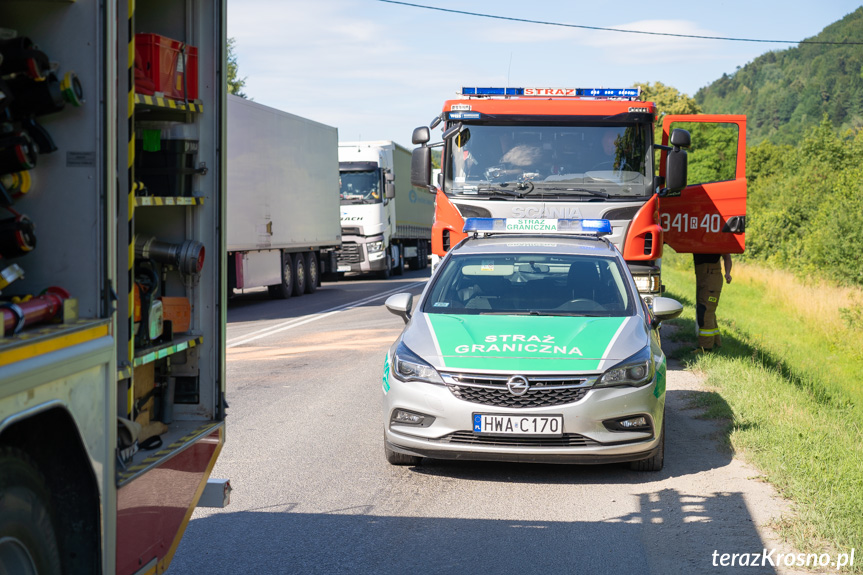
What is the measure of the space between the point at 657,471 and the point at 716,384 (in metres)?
3.62

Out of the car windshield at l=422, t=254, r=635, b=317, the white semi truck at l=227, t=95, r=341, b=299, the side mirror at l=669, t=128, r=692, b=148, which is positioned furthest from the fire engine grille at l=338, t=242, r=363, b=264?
the car windshield at l=422, t=254, r=635, b=317

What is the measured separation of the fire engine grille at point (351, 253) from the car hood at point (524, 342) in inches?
927

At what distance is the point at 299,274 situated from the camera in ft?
79.6

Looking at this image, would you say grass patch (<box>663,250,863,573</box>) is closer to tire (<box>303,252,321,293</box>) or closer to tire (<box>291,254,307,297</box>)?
tire (<box>291,254,307,297</box>)

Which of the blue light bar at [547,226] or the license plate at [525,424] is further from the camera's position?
the blue light bar at [547,226]

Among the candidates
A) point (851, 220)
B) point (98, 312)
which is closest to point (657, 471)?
point (98, 312)

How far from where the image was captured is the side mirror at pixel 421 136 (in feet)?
40.3

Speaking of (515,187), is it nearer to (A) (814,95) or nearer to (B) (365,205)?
(B) (365,205)

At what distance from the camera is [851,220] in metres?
33.5

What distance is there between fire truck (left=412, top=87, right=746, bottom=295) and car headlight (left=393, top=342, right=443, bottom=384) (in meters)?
5.42

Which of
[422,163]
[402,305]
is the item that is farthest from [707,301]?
[402,305]

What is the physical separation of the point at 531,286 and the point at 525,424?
1.80 metres

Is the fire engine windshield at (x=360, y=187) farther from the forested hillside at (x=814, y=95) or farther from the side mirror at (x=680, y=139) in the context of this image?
the forested hillside at (x=814, y=95)

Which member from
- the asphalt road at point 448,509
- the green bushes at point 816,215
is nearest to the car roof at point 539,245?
the asphalt road at point 448,509
